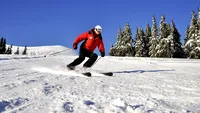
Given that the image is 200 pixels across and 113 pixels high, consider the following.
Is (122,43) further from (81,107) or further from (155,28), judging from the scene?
(81,107)

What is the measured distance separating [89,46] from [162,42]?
47.3 meters

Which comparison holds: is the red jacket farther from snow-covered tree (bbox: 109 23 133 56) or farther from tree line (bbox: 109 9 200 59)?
snow-covered tree (bbox: 109 23 133 56)

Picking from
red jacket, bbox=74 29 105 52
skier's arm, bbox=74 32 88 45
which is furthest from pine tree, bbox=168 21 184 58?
skier's arm, bbox=74 32 88 45

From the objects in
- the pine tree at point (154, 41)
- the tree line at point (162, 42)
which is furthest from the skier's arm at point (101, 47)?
the pine tree at point (154, 41)

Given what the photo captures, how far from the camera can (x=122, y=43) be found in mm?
65938

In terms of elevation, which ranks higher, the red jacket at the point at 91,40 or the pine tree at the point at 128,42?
the pine tree at the point at 128,42

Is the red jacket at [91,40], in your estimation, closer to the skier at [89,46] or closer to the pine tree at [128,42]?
the skier at [89,46]

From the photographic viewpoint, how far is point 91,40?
8883mm

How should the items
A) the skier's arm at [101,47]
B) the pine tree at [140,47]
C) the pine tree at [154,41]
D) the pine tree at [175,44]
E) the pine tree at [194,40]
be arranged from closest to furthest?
1. the skier's arm at [101,47]
2. the pine tree at [194,40]
3. the pine tree at [175,44]
4. the pine tree at [154,41]
5. the pine tree at [140,47]

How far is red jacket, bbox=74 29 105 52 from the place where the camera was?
879 cm

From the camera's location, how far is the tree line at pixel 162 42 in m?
49.3

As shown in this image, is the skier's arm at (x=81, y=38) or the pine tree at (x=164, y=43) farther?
the pine tree at (x=164, y=43)

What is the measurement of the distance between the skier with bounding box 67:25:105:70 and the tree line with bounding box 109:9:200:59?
41.2m

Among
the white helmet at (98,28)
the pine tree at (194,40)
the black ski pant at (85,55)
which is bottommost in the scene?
the black ski pant at (85,55)
